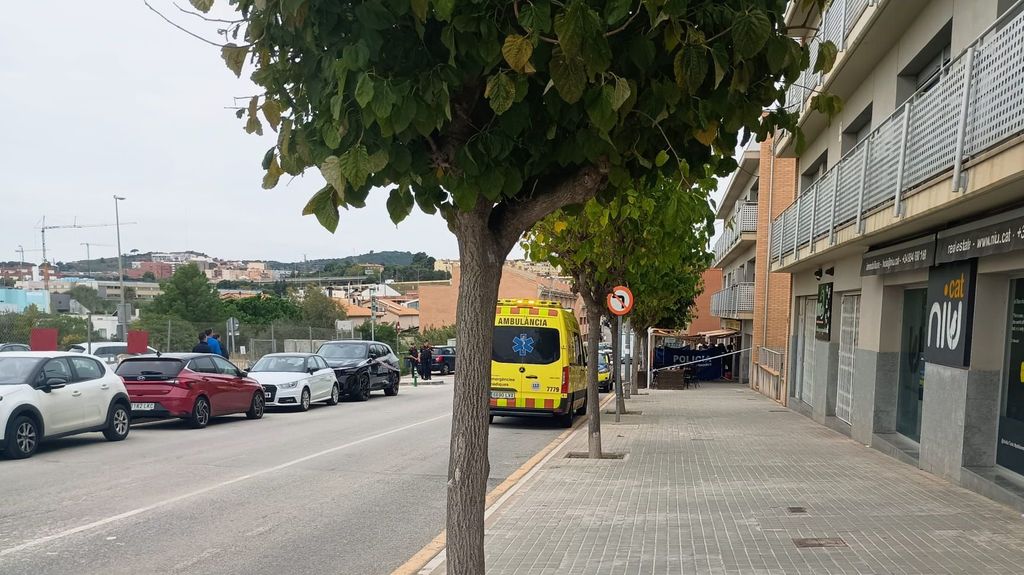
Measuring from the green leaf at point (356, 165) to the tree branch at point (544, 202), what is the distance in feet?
3.15

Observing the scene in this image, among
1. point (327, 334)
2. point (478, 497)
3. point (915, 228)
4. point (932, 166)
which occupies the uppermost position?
point (932, 166)

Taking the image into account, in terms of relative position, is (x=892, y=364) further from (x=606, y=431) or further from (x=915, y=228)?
(x=606, y=431)

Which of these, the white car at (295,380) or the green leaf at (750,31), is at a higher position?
the green leaf at (750,31)

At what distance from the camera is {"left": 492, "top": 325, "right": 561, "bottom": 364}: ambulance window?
641 inches

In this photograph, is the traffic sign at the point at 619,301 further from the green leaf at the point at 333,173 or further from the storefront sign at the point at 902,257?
the green leaf at the point at 333,173

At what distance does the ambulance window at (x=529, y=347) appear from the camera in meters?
16.3

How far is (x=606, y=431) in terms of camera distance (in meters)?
15.5

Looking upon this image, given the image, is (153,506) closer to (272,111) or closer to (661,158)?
(272,111)

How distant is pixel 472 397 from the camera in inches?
158

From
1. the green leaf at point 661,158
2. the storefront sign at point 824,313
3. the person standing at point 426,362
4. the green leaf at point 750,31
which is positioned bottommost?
the person standing at point 426,362

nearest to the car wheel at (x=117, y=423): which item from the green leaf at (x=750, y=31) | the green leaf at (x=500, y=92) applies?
the green leaf at (x=500, y=92)

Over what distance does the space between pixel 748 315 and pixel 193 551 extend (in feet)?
92.5

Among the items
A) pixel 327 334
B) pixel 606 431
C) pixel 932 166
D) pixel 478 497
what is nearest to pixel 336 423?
pixel 606 431

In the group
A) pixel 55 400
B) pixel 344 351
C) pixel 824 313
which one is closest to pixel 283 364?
pixel 344 351
